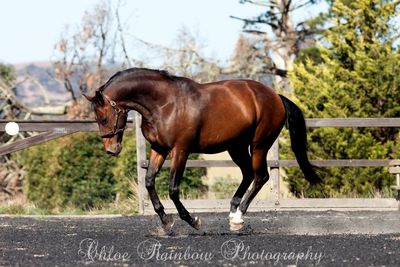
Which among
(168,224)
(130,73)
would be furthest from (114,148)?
(168,224)

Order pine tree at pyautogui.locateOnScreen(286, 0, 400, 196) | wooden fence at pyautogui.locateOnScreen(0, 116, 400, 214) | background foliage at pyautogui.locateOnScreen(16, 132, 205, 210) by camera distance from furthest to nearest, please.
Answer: background foliage at pyautogui.locateOnScreen(16, 132, 205, 210), pine tree at pyautogui.locateOnScreen(286, 0, 400, 196), wooden fence at pyautogui.locateOnScreen(0, 116, 400, 214)

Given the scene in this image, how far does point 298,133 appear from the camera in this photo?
10984mm

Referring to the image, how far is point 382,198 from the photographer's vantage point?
13.7m

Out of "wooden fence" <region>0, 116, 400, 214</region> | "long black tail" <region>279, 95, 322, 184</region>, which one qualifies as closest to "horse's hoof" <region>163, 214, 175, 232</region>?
"long black tail" <region>279, 95, 322, 184</region>

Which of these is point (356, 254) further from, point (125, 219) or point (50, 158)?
point (50, 158)

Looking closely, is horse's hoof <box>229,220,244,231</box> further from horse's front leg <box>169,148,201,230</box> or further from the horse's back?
the horse's back

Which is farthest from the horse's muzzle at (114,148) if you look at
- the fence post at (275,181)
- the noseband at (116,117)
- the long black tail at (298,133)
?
the fence post at (275,181)

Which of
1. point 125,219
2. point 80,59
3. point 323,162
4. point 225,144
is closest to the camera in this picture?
point 225,144

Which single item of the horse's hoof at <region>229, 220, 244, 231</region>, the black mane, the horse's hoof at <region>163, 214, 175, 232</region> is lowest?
the horse's hoof at <region>229, 220, 244, 231</region>

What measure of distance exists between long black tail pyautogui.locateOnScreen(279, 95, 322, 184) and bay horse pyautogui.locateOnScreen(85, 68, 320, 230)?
437mm

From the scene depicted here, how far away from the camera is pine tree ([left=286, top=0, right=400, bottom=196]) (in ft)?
51.9

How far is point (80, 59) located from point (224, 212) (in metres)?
14.1

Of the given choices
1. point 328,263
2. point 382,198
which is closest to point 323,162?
point 382,198

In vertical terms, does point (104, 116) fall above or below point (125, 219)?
above
